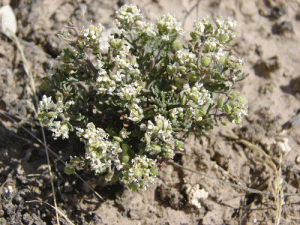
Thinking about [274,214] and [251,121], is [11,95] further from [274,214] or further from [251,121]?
[274,214]

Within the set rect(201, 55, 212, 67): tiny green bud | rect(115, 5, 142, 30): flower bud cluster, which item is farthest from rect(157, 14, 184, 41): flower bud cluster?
rect(201, 55, 212, 67): tiny green bud

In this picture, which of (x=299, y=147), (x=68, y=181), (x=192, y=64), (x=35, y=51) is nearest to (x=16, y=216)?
(x=68, y=181)

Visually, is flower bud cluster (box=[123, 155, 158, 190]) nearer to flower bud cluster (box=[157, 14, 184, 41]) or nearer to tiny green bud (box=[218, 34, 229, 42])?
flower bud cluster (box=[157, 14, 184, 41])

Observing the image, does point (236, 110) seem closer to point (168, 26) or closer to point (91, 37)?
point (168, 26)

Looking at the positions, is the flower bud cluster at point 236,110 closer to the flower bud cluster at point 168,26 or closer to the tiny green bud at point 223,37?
the tiny green bud at point 223,37

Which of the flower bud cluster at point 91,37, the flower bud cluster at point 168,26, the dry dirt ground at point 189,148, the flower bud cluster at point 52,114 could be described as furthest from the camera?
the dry dirt ground at point 189,148

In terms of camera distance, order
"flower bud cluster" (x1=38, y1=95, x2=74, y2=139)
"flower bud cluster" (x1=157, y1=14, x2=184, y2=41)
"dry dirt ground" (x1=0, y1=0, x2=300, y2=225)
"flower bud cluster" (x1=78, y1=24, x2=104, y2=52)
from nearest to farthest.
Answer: "flower bud cluster" (x1=78, y1=24, x2=104, y2=52)
"flower bud cluster" (x1=38, y1=95, x2=74, y2=139)
"flower bud cluster" (x1=157, y1=14, x2=184, y2=41)
"dry dirt ground" (x1=0, y1=0, x2=300, y2=225)

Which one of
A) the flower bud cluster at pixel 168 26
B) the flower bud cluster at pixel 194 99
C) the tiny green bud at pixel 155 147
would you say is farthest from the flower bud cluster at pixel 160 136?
the flower bud cluster at pixel 168 26
